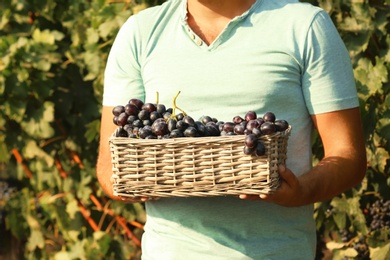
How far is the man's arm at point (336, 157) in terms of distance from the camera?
245cm

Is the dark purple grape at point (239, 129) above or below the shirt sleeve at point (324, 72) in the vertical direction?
below

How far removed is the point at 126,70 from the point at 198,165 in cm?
46

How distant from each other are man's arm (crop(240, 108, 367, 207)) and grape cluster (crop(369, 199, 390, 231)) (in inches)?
52.9

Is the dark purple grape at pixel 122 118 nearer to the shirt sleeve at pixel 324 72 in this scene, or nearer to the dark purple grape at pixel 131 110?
the dark purple grape at pixel 131 110

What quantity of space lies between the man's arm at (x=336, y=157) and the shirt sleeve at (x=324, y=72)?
29 millimetres

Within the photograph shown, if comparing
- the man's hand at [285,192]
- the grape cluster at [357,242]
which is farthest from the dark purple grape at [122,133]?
the grape cluster at [357,242]

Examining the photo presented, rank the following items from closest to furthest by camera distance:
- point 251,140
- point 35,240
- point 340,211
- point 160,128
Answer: point 251,140 < point 160,128 < point 340,211 < point 35,240

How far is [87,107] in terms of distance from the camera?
4988mm

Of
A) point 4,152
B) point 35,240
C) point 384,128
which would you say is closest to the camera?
point 384,128

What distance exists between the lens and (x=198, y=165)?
2316 mm

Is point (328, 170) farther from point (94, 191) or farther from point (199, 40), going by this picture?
point (94, 191)

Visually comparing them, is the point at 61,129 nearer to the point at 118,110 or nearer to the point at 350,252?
the point at 350,252

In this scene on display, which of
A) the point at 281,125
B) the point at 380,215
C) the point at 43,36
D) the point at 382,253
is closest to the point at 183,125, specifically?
the point at 281,125

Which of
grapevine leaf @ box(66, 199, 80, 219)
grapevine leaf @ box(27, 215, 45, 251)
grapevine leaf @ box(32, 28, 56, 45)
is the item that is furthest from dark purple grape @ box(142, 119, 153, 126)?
grapevine leaf @ box(27, 215, 45, 251)
